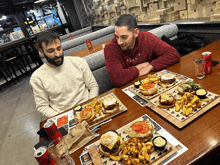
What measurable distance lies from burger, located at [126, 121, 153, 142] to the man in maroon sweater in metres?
0.67

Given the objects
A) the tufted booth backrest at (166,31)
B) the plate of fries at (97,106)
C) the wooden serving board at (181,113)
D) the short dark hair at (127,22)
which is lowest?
the wooden serving board at (181,113)

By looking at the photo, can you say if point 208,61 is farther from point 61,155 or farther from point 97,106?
point 61,155

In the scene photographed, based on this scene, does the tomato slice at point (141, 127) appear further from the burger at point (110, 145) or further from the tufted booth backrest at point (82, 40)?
the tufted booth backrest at point (82, 40)

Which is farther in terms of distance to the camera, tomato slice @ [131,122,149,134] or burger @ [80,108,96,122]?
burger @ [80,108,96,122]

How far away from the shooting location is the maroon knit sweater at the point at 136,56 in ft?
5.11

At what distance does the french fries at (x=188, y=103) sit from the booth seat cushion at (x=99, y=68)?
1.46 m

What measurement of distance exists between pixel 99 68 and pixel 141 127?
5.13ft

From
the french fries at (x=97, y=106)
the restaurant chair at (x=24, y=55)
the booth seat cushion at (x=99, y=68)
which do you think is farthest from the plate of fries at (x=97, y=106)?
the restaurant chair at (x=24, y=55)

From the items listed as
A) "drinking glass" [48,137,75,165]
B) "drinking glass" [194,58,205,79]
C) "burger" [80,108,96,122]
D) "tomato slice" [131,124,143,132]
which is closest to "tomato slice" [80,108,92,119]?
"burger" [80,108,96,122]

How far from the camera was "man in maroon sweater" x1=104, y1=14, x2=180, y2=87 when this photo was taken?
5.19 ft

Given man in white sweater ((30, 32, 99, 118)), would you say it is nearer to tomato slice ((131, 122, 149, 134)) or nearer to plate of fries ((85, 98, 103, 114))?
plate of fries ((85, 98, 103, 114))

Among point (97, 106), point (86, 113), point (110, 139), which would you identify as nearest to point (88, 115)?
point (86, 113)

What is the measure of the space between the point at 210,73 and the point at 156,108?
25.8 inches

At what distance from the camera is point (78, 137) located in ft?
3.28
